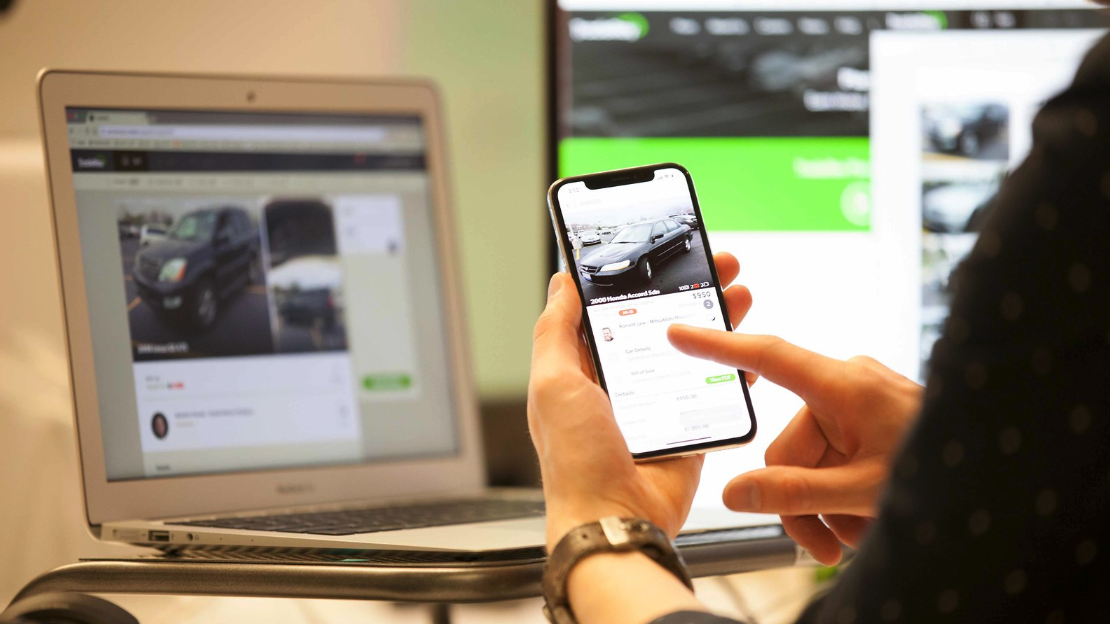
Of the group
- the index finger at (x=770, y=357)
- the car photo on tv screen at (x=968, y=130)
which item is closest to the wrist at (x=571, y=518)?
the index finger at (x=770, y=357)

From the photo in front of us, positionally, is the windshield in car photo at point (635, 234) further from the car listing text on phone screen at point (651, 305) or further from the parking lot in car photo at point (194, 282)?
the parking lot in car photo at point (194, 282)

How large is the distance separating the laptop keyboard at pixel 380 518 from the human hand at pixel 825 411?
0.25 m

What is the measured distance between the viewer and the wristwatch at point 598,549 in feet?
1.53

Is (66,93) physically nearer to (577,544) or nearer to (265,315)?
(265,315)

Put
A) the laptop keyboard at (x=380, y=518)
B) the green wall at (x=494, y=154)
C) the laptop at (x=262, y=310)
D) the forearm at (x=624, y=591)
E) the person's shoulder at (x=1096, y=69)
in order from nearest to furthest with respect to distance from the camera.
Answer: the person's shoulder at (x=1096, y=69) < the forearm at (x=624, y=591) < the laptop keyboard at (x=380, y=518) < the laptop at (x=262, y=310) < the green wall at (x=494, y=154)

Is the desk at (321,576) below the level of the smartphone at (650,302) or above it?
below

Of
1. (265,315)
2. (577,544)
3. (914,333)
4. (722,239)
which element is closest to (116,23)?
(265,315)

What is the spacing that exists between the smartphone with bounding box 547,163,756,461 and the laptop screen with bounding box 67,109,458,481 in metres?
0.35

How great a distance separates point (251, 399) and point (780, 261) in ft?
2.02

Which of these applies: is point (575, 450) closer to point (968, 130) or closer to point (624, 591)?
point (624, 591)

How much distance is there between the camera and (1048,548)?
1.16 feet

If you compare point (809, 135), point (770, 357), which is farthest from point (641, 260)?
point (809, 135)

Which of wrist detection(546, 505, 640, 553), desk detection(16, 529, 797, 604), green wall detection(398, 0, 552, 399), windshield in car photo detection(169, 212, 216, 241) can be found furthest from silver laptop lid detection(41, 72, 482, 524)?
wrist detection(546, 505, 640, 553)

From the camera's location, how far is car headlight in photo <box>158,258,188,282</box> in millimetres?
790
